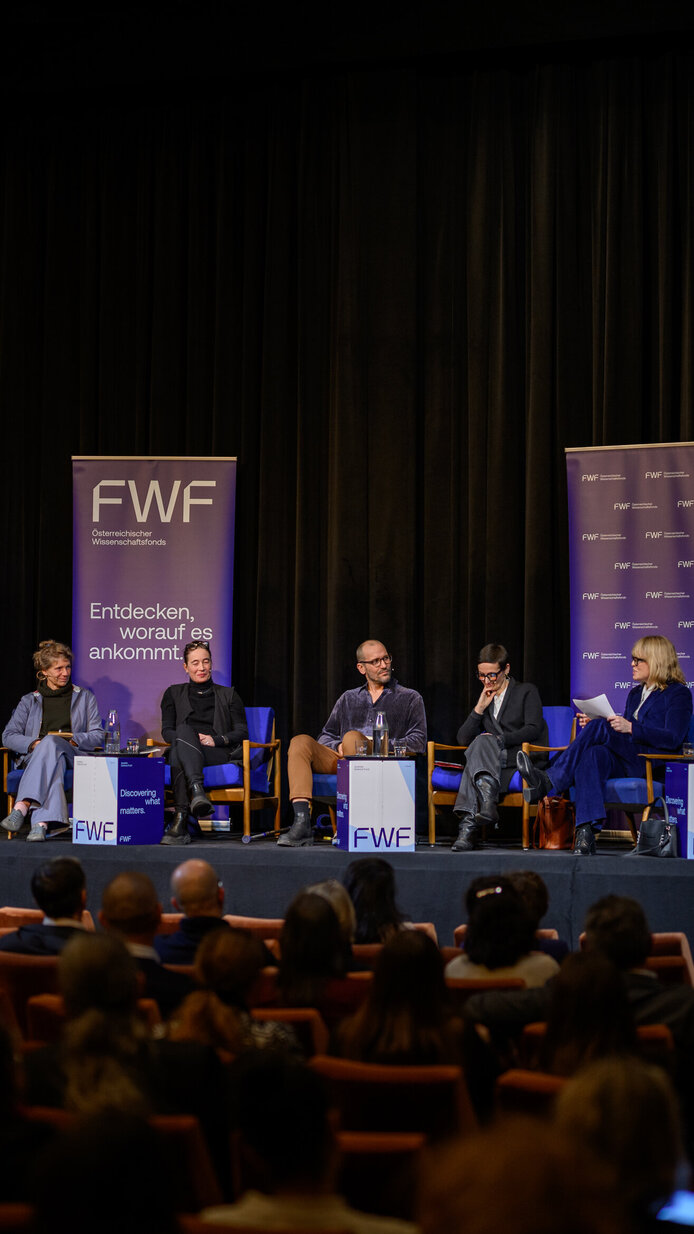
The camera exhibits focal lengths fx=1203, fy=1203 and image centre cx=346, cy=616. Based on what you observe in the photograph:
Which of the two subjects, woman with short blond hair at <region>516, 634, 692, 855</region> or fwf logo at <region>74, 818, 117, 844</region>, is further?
fwf logo at <region>74, 818, 117, 844</region>

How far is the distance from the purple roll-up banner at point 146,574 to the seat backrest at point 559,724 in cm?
182

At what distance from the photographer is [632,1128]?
1190mm

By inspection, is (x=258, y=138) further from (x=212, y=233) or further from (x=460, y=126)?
(x=460, y=126)

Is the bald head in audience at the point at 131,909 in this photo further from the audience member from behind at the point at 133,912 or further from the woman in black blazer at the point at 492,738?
the woman in black blazer at the point at 492,738

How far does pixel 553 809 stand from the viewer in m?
5.54

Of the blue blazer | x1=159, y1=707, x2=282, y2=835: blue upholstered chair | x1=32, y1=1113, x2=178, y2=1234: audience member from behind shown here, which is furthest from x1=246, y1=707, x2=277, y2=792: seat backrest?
x1=32, y1=1113, x2=178, y2=1234: audience member from behind

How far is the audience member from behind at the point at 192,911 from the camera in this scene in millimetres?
2857

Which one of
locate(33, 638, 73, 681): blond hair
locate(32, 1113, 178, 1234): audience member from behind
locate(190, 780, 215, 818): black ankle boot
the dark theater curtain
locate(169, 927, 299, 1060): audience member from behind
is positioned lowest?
locate(190, 780, 215, 818): black ankle boot

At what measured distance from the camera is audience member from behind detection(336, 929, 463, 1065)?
2.04m

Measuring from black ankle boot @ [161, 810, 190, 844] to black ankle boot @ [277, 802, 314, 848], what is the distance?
0.46 m

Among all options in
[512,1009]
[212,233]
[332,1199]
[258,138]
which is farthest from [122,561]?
[332,1199]

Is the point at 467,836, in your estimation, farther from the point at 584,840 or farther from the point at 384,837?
the point at 584,840

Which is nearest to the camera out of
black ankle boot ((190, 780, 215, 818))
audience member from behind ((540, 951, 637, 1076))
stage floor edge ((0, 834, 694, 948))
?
audience member from behind ((540, 951, 637, 1076))

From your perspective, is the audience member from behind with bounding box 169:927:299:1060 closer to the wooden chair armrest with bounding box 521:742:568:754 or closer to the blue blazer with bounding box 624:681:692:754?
the blue blazer with bounding box 624:681:692:754
